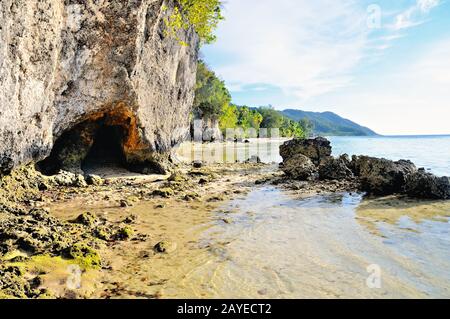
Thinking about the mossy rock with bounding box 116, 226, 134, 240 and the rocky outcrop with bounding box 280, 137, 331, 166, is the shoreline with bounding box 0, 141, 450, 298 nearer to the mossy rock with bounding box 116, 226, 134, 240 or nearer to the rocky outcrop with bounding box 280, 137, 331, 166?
the mossy rock with bounding box 116, 226, 134, 240

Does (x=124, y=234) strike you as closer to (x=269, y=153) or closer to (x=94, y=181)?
(x=94, y=181)

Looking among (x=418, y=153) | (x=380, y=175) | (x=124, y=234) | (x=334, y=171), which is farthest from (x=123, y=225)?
(x=418, y=153)

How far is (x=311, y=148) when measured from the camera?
866 inches

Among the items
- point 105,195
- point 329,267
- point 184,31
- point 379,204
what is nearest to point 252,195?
point 379,204

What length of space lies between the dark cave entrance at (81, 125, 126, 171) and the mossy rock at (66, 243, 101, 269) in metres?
10.6

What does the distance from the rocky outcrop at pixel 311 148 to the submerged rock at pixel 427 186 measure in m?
9.78

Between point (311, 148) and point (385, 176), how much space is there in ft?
31.1

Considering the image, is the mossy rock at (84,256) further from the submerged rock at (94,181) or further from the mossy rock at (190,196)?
the submerged rock at (94,181)

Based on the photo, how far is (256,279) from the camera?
5.17 metres

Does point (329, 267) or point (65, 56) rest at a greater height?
point (65, 56)

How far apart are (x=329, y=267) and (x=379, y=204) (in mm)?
6058

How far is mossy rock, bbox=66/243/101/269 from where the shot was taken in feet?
17.7

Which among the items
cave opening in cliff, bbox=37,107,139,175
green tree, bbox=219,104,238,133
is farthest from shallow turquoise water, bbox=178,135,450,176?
green tree, bbox=219,104,238,133

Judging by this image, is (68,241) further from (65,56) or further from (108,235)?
(65,56)
